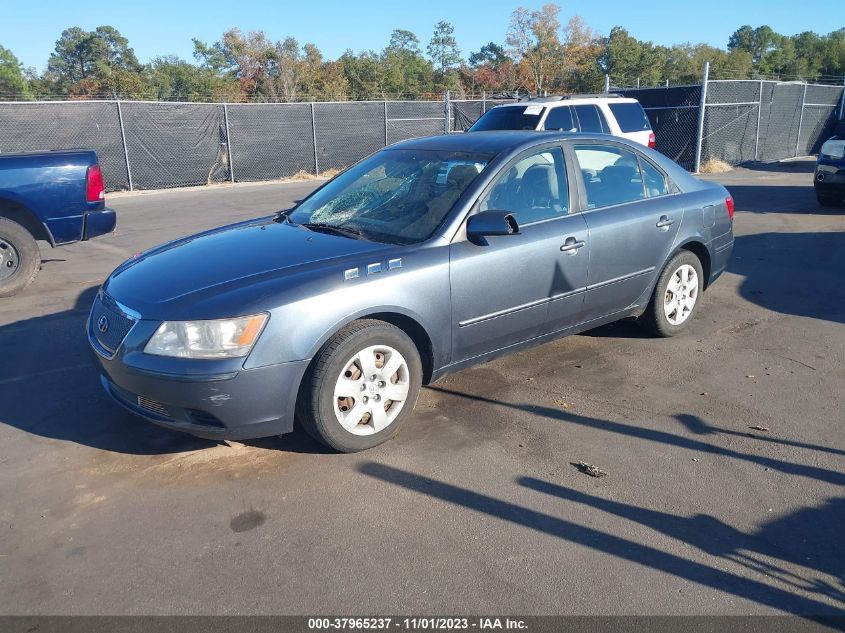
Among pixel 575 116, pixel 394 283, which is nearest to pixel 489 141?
pixel 394 283

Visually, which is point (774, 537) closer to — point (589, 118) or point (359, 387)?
point (359, 387)

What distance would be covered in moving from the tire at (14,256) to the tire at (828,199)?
1195 centimetres

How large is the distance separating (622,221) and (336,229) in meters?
2.04

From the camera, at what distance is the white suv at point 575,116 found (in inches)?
449

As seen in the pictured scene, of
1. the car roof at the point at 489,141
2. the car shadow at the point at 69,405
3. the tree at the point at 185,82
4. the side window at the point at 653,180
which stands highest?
the tree at the point at 185,82

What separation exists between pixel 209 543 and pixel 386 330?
4.56 ft

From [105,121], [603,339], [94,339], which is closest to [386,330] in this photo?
[94,339]

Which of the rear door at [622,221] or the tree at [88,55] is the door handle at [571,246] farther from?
the tree at [88,55]

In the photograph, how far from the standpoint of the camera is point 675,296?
570 cm

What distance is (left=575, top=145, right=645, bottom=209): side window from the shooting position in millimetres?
5023

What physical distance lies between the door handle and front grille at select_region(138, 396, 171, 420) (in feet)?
8.60

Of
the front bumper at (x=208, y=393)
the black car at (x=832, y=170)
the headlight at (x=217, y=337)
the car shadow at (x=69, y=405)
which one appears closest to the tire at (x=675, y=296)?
the car shadow at (x=69, y=405)

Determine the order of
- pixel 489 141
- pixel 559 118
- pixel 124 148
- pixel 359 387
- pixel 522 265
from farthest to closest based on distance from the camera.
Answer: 1. pixel 124 148
2. pixel 559 118
3. pixel 489 141
4. pixel 522 265
5. pixel 359 387

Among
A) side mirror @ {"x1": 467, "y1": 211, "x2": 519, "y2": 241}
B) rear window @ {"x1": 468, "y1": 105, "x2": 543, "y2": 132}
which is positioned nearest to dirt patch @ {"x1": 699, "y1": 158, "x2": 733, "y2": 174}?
rear window @ {"x1": 468, "y1": 105, "x2": 543, "y2": 132}
